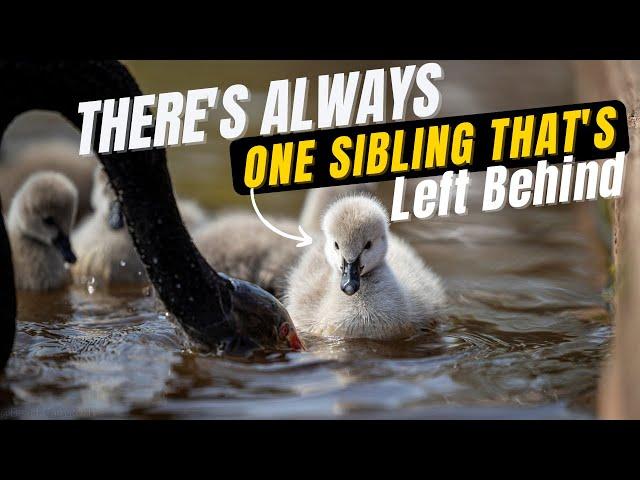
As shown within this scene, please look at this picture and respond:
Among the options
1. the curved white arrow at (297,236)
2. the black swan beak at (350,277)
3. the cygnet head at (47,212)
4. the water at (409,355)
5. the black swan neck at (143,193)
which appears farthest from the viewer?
the cygnet head at (47,212)

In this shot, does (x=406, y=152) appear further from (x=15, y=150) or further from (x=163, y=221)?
(x=15, y=150)

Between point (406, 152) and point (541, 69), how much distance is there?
13.8 feet

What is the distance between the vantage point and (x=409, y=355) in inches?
173

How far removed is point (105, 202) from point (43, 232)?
46cm

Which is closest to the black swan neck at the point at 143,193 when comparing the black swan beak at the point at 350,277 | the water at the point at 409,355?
the water at the point at 409,355

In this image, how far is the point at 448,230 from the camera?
6586mm

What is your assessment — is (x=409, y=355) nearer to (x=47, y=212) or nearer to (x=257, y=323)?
(x=257, y=323)

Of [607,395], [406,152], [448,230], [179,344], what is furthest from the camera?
[448,230]

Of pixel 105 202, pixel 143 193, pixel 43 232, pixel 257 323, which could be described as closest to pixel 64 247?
pixel 43 232

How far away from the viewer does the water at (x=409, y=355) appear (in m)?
3.69

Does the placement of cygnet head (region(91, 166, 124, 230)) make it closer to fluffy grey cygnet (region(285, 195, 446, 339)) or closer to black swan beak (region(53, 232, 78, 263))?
black swan beak (region(53, 232, 78, 263))

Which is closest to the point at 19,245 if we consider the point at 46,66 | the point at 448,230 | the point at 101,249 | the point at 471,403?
the point at 101,249

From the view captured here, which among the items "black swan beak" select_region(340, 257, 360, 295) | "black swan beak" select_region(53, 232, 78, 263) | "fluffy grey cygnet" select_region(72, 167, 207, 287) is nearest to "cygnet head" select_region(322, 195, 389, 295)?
"black swan beak" select_region(340, 257, 360, 295)

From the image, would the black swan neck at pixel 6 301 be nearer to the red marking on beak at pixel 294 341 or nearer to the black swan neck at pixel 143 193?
the black swan neck at pixel 143 193
